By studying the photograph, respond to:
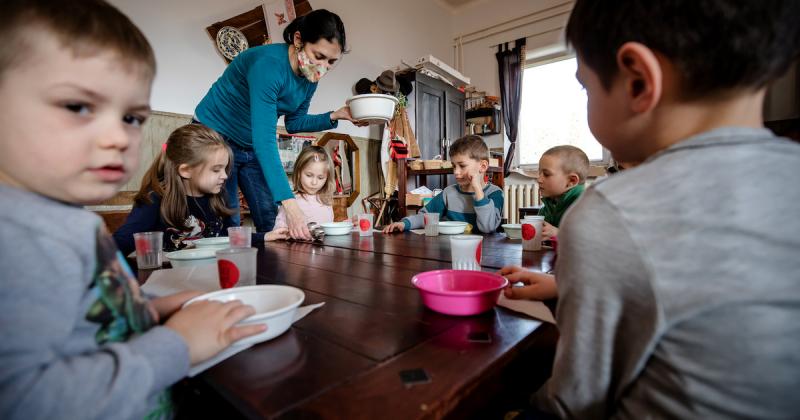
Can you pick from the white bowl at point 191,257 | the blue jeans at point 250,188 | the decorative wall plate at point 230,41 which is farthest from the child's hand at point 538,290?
the decorative wall plate at point 230,41

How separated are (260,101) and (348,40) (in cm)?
317

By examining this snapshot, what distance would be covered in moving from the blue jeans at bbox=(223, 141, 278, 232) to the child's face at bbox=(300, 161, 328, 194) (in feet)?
1.64

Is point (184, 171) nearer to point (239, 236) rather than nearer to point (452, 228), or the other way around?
point (239, 236)

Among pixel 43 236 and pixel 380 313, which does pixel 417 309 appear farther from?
pixel 43 236

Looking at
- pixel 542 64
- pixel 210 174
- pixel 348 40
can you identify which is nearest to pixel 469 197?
pixel 210 174

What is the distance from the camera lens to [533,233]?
4.40 feet

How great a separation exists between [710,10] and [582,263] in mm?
367

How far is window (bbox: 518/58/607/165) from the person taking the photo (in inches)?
198

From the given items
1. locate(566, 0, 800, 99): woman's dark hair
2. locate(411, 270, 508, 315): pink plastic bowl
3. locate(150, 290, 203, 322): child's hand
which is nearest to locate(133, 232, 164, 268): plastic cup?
locate(150, 290, 203, 322): child's hand

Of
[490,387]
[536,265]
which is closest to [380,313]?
[490,387]

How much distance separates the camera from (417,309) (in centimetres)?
71

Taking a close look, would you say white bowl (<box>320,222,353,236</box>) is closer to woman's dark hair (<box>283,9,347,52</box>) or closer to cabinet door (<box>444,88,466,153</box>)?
woman's dark hair (<box>283,9,347,52</box>)

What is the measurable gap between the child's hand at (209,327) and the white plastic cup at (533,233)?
1.08m

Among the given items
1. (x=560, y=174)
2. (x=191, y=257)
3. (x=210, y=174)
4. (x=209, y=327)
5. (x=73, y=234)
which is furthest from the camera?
(x=560, y=174)
